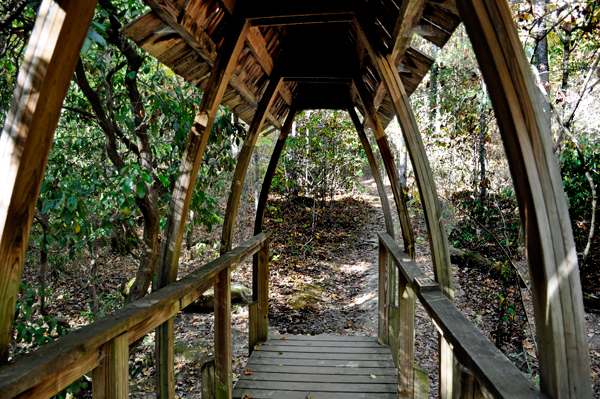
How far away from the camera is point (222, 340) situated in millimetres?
2598

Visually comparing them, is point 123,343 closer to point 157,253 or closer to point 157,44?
point 157,44

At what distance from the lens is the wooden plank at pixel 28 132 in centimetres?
101

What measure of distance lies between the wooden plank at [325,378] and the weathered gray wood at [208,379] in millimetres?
782

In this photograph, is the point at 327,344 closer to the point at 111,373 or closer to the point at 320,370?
the point at 320,370

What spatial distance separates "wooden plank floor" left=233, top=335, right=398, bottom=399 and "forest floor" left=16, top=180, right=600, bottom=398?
1.05 metres

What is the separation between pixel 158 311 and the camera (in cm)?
168

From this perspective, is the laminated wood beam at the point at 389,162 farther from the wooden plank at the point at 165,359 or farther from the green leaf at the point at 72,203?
the green leaf at the point at 72,203

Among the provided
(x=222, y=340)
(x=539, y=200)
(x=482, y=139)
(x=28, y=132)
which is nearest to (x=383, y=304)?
(x=222, y=340)

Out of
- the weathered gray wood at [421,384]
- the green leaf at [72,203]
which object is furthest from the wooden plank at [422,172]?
the green leaf at [72,203]

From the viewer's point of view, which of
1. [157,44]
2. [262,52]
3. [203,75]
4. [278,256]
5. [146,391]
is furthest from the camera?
[278,256]

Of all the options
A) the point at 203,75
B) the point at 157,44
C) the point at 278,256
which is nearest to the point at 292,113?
the point at 203,75

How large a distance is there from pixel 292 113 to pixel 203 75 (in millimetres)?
1809

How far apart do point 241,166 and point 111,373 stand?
2.36 meters

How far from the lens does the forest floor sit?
4.61 meters
